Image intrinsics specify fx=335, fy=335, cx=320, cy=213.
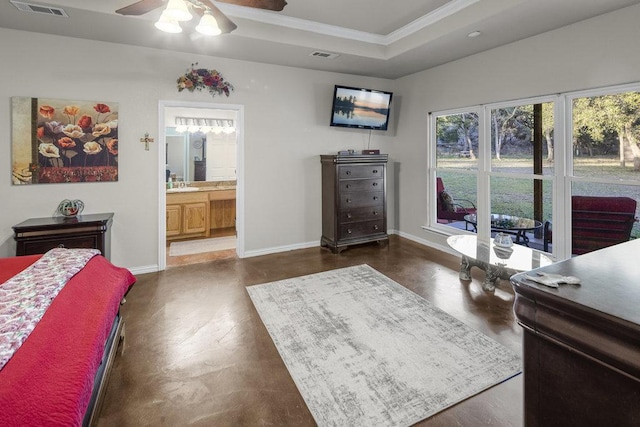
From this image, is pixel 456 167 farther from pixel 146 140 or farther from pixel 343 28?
pixel 146 140

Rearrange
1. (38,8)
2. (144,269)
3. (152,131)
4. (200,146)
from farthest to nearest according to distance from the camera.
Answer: (200,146) → (144,269) → (152,131) → (38,8)

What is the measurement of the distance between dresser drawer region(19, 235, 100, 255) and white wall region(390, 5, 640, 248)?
4437mm

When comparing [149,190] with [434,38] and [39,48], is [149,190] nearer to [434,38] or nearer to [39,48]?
[39,48]

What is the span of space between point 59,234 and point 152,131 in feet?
5.03

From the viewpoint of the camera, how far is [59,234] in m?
3.30

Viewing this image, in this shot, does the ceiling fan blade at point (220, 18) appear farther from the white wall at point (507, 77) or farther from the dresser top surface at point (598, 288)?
the white wall at point (507, 77)

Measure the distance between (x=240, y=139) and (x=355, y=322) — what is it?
298 cm

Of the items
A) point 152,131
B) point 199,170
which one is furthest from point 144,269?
point 199,170

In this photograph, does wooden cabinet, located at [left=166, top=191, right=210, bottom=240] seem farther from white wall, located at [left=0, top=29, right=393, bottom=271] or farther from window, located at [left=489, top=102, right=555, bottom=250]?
window, located at [left=489, top=102, right=555, bottom=250]

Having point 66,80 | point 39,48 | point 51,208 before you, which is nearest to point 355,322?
point 51,208

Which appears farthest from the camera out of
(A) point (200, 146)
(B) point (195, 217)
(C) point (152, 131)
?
(A) point (200, 146)

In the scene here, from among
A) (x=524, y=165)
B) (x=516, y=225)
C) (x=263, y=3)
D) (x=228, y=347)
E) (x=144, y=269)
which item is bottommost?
(x=228, y=347)

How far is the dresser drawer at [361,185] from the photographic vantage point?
485cm

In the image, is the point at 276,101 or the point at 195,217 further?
the point at 195,217
